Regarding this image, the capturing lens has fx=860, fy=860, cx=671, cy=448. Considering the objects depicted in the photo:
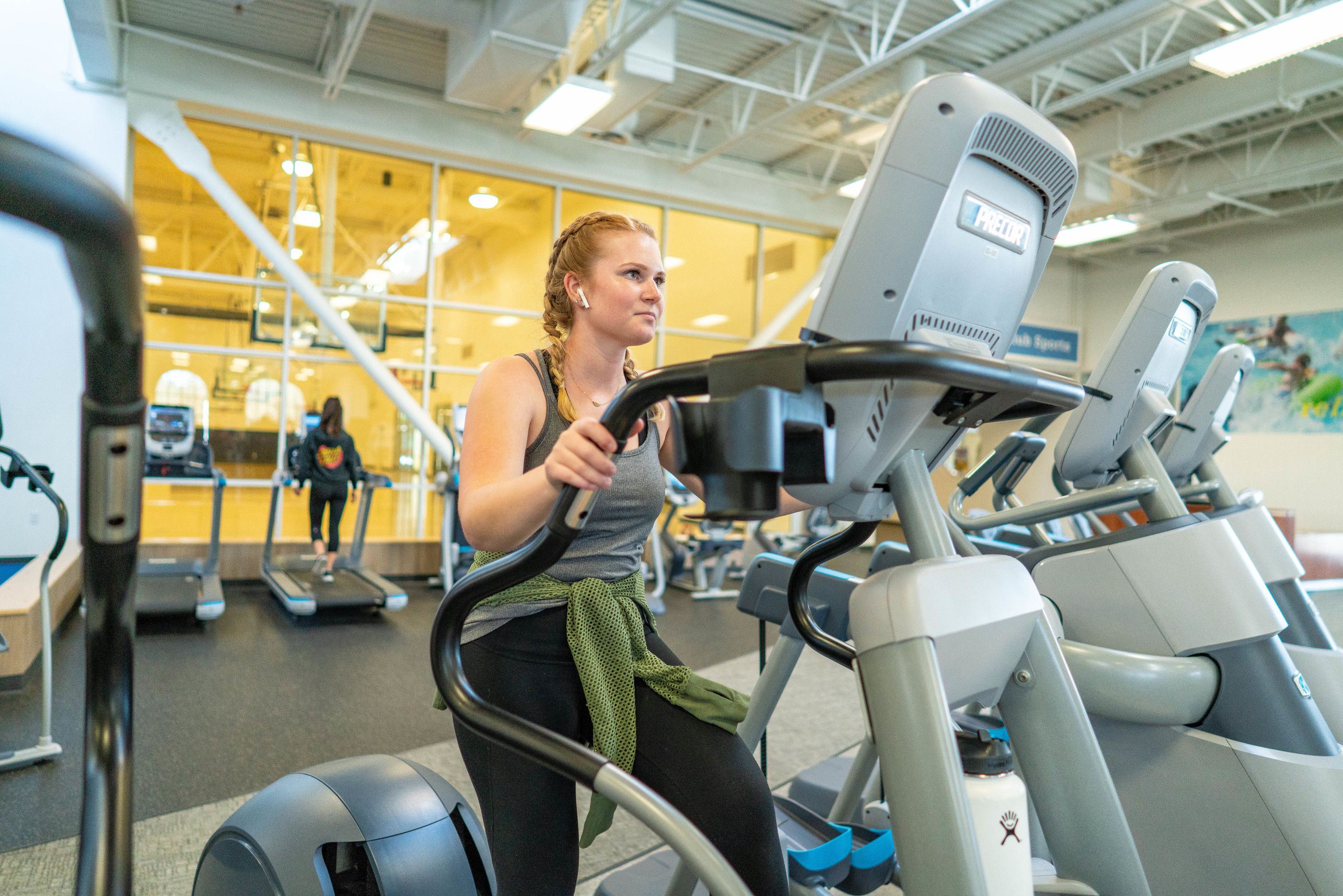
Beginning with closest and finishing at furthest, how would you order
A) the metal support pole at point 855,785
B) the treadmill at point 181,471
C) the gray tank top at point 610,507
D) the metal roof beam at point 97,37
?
1. the gray tank top at point 610,507
2. the metal support pole at point 855,785
3. the metal roof beam at point 97,37
4. the treadmill at point 181,471

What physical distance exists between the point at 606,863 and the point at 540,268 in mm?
7347

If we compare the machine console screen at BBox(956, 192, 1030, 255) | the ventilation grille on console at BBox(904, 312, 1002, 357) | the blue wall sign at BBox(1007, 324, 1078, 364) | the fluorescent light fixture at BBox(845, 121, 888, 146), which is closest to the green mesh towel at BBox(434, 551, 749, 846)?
the ventilation grille on console at BBox(904, 312, 1002, 357)

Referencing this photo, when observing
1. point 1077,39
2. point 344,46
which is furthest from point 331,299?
point 1077,39

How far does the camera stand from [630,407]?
2.82ft

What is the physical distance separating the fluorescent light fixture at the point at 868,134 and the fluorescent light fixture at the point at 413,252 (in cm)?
402

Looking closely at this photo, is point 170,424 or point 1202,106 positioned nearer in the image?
point 170,424

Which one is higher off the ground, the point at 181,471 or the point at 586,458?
the point at 586,458

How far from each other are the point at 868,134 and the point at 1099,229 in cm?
290

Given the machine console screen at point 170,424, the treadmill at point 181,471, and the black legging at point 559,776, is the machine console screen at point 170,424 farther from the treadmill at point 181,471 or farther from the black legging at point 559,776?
the black legging at point 559,776

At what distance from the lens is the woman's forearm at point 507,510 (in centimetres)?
110

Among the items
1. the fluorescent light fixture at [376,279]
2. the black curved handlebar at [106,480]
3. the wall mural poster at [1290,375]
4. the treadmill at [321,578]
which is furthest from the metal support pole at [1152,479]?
the wall mural poster at [1290,375]

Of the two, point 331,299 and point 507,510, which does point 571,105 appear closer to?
point 331,299

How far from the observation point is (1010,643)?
105 cm

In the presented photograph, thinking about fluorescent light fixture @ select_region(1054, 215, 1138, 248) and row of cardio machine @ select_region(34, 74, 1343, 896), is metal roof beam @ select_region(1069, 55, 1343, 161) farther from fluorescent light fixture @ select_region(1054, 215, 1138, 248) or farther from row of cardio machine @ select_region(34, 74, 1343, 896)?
row of cardio machine @ select_region(34, 74, 1343, 896)
